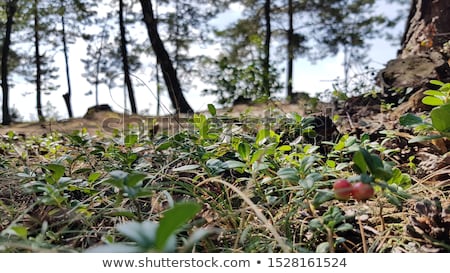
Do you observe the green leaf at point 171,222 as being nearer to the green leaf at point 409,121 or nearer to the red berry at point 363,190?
the red berry at point 363,190

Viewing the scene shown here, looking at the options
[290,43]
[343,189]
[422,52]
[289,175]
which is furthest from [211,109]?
[290,43]

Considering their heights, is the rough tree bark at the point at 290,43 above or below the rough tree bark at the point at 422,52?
above

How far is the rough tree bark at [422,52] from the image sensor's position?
160cm

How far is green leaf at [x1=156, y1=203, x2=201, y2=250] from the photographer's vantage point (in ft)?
1.14

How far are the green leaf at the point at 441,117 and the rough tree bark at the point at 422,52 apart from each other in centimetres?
75

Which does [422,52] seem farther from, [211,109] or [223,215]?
[223,215]

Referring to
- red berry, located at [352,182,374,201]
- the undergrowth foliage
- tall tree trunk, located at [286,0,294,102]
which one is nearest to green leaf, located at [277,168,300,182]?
the undergrowth foliage

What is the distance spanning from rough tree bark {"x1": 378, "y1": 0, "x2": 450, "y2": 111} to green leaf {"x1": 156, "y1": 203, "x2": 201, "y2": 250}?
1.18 metres

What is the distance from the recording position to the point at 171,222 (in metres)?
0.35

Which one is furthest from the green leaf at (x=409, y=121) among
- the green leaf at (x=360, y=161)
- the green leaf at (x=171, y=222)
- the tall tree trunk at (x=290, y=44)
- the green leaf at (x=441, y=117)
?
the tall tree trunk at (x=290, y=44)

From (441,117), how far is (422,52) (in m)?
1.71
